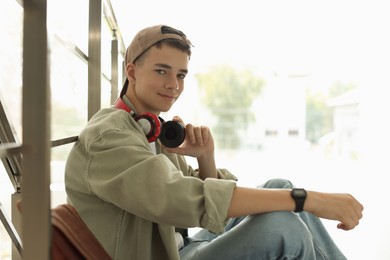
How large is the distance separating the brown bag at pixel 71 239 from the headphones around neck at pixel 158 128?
342 millimetres

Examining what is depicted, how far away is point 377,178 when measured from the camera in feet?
13.0

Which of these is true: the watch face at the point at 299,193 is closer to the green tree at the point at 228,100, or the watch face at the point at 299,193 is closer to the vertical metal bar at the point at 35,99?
the vertical metal bar at the point at 35,99

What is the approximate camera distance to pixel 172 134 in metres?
1.22

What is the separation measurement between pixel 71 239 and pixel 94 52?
0.86 meters

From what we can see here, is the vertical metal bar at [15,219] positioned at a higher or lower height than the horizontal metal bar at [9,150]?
lower

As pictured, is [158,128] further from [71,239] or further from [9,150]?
[9,150]

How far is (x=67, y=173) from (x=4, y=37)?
66 cm

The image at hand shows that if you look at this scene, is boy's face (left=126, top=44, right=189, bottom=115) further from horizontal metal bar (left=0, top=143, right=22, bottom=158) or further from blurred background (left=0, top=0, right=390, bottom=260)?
horizontal metal bar (left=0, top=143, right=22, bottom=158)

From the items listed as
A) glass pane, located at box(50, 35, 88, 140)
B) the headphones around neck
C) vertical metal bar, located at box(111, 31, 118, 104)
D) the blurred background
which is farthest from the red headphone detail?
vertical metal bar, located at box(111, 31, 118, 104)

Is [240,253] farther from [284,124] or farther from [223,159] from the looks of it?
[223,159]

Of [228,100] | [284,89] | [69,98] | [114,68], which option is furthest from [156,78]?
[228,100]

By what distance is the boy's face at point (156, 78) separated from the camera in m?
1.21

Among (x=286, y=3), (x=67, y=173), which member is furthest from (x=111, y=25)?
(x=286, y=3)

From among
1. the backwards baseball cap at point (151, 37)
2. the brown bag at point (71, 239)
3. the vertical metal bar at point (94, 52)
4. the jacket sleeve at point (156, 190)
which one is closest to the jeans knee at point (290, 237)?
the jacket sleeve at point (156, 190)
